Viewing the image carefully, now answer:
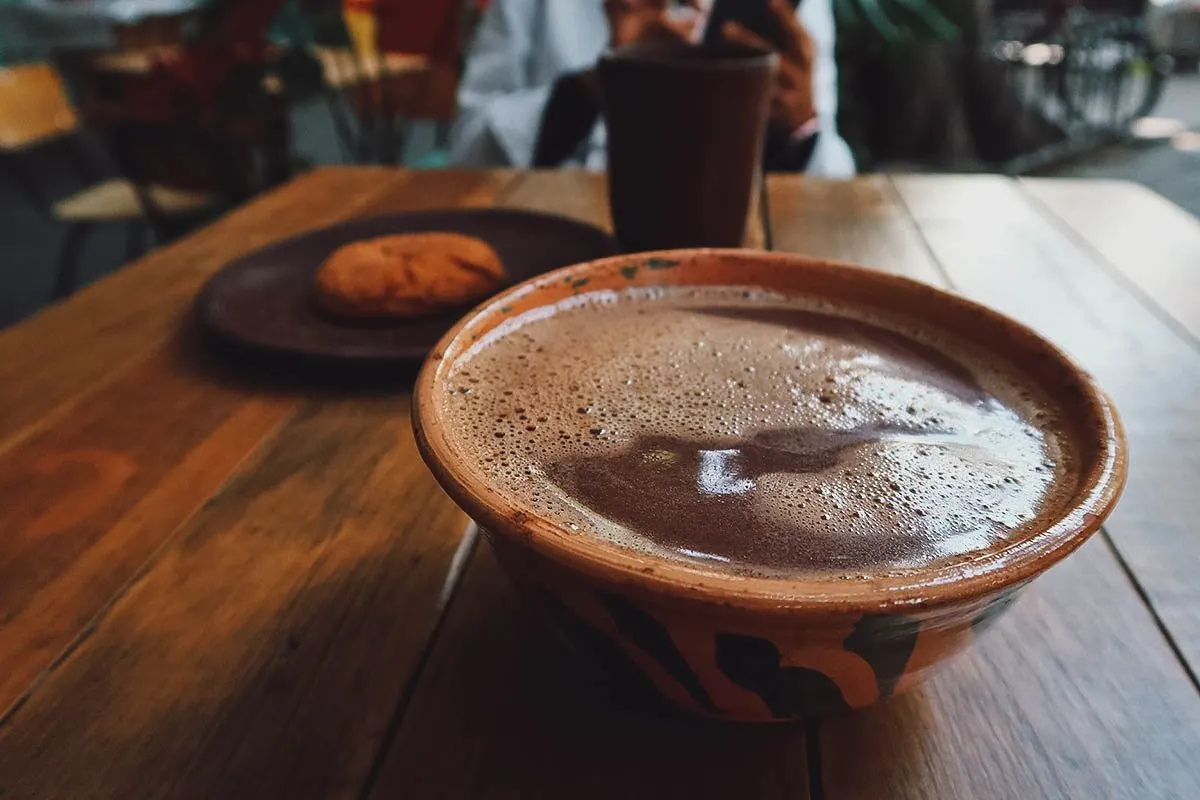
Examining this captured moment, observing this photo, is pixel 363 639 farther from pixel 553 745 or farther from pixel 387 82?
pixel 387 82

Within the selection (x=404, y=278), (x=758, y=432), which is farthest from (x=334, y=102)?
(x=758, y=432)

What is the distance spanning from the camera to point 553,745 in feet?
1.09

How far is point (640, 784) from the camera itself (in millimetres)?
316

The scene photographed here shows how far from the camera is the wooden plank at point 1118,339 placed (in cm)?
45

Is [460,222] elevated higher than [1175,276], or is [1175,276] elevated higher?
[460,222]

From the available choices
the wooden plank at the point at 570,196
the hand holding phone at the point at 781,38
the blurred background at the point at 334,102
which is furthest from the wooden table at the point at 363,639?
the blurred background at the point at 334,102

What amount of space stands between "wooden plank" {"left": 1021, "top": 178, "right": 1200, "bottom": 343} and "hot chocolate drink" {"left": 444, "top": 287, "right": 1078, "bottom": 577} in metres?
0.45

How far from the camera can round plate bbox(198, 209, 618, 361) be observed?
606 millimetres

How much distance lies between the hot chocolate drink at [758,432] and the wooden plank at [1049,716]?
0.24 ft

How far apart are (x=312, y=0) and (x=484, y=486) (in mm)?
1618

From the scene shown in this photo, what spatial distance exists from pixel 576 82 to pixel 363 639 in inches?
43.7

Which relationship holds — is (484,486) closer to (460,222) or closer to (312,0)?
(460,222)

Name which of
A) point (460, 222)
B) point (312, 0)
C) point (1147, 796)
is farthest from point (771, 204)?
point (312, 0)

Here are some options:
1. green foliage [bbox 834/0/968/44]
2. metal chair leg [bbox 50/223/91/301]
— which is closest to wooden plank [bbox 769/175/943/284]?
metal chair leg [bbox 50/223/91/301]
